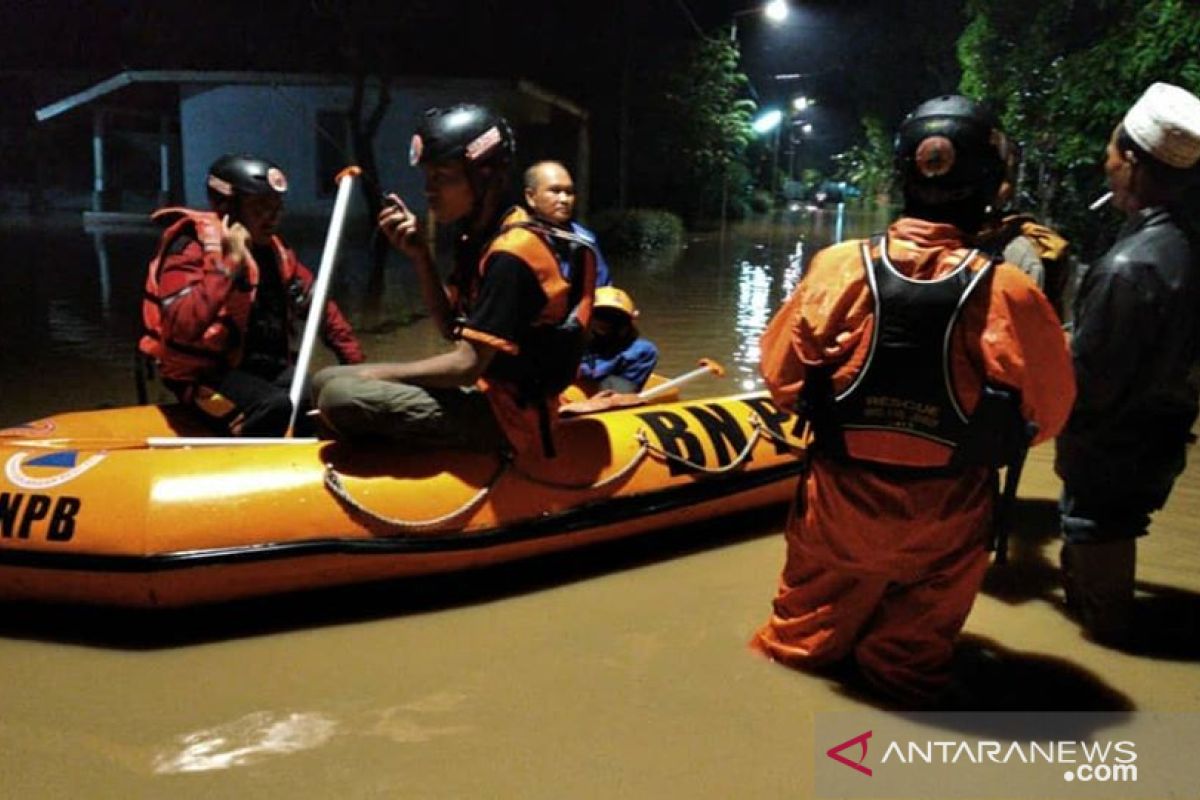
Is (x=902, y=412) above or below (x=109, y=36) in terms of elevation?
below

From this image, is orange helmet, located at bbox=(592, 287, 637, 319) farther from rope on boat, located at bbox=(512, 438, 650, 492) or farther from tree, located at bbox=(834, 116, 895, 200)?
tree, located at bbox=(834, 116, 895, 200)

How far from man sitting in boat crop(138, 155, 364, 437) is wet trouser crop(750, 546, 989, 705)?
240 centimetres

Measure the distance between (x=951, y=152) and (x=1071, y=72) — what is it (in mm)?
8143

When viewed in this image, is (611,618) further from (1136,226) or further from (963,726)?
(1136,226)

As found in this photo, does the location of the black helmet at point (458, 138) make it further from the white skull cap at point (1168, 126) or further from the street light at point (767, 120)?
the street light at point (767, 120)

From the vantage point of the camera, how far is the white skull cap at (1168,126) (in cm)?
324

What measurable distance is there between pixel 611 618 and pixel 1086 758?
169cm

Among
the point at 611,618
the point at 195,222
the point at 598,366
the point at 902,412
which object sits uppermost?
the point at 195,222

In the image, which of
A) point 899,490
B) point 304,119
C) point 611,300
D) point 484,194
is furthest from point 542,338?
point 304,119

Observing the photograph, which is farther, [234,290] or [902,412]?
[234,290]

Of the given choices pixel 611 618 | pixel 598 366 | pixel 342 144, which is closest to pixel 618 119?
pixel 342 144

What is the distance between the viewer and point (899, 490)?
3053 mm

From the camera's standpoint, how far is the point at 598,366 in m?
5.71

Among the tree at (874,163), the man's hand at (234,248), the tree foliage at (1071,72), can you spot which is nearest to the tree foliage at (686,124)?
the tree foliage at (1071,72)
